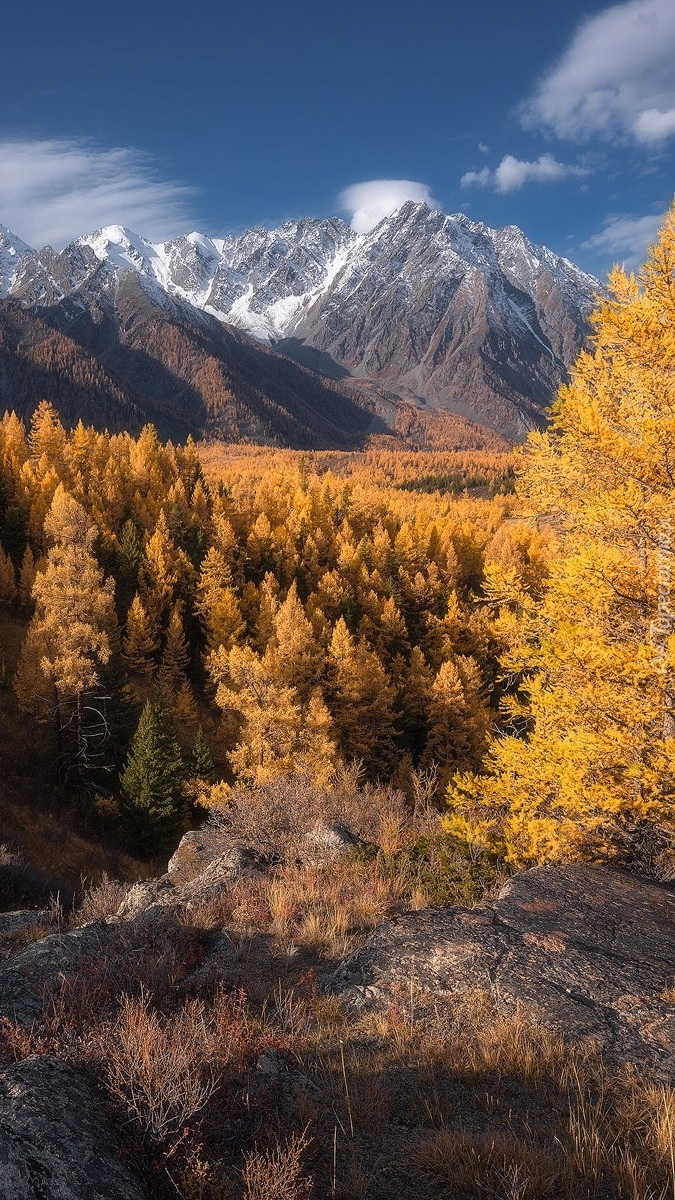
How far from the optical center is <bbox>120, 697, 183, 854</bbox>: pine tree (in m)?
27.5

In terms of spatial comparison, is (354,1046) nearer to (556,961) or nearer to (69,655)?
(556,961)

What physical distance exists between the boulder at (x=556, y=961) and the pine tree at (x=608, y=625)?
50.1 inches

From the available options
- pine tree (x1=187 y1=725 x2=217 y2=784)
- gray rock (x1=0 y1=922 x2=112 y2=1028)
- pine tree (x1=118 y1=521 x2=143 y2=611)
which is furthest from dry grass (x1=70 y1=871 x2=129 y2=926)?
pine tree (x1=118 y1=521 x2=143 y2=611)

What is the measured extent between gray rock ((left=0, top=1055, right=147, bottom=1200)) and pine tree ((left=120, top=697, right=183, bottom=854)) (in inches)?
1022

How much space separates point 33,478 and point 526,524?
5474 centimetres

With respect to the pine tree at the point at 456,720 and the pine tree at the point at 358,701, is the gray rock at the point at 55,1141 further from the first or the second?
the pine tree at the point at 456,720

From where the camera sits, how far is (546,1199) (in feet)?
9.46

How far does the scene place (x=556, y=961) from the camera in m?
5.50

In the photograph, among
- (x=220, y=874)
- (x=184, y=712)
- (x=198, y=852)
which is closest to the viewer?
(x=220, y=874)

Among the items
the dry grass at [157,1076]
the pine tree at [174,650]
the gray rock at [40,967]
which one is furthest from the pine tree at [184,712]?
the dry grass at [157,1076]

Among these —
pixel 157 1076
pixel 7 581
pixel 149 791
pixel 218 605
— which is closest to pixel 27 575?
pixel 7 581

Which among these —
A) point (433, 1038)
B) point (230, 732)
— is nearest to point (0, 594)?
point (230, 732)

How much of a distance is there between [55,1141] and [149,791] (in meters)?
26.9

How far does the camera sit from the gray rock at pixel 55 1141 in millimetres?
2205
